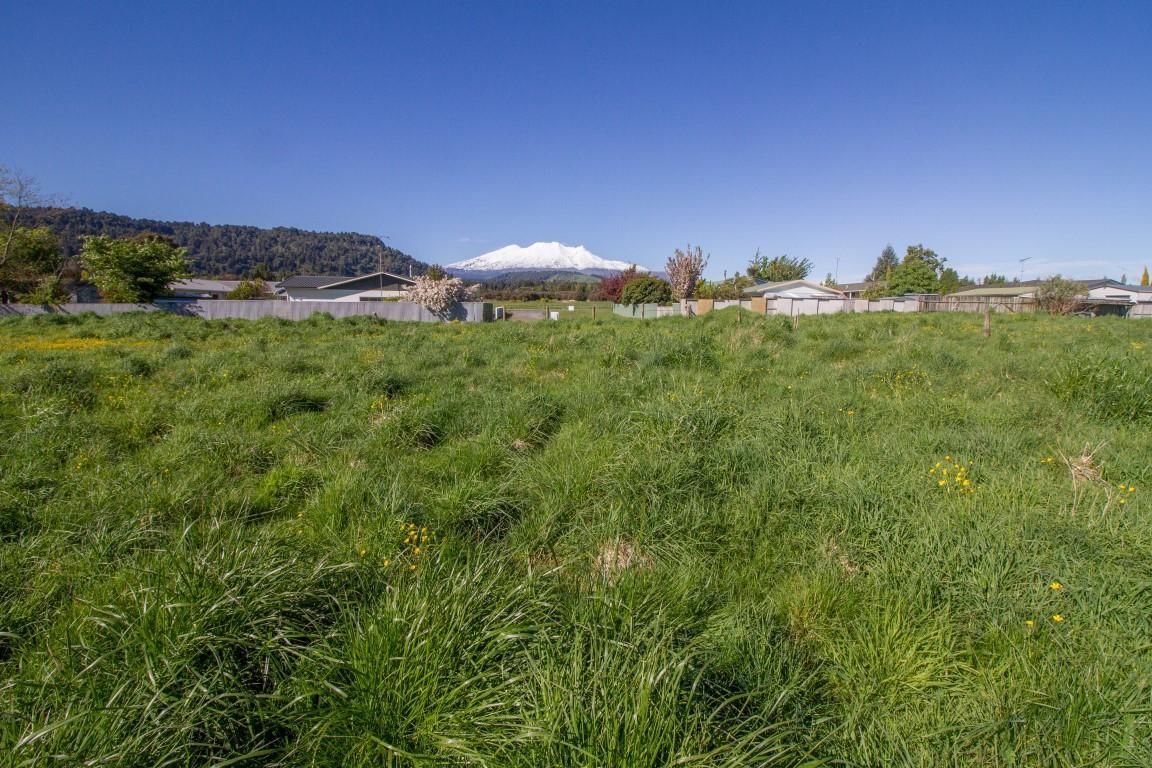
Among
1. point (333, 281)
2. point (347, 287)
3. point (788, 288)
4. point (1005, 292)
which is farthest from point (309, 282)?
point (1005, 292)

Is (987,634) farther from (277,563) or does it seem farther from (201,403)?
(201,403)

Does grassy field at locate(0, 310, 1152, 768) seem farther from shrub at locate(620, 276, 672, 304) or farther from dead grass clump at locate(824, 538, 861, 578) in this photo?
shrub at locate(620, 276, 672, 304)

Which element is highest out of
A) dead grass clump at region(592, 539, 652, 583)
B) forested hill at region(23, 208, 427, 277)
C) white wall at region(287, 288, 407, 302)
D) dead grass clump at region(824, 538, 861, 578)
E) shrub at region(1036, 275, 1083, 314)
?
forested hill at region(23, 208, 427, 277)

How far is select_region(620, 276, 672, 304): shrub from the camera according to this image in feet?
148

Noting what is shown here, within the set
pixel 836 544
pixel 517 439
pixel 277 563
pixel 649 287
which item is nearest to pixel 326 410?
pixel 517 439

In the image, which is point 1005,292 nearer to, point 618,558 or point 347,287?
point 618,558

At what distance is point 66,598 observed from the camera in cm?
228

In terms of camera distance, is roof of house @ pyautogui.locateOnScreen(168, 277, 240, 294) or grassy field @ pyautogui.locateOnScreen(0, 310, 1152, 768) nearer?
grassy field @ pyautogui.locateOnScreen(0, 310, 1152, 768)

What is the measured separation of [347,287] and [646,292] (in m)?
30.0

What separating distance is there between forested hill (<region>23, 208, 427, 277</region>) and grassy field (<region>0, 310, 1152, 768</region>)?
3929 inches

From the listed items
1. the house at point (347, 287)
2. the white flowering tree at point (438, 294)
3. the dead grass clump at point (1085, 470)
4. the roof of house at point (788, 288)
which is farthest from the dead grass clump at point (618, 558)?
the roof of house at point (788, 288)

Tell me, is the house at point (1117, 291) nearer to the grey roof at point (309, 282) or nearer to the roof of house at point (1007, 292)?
the roof of house at point (1007, 292)

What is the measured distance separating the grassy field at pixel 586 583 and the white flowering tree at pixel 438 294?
2863 cm

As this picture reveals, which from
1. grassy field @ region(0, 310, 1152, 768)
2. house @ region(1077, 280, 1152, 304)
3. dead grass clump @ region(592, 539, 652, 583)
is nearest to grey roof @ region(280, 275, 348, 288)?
grassy field @ region(0, 310, 1152, 768)
